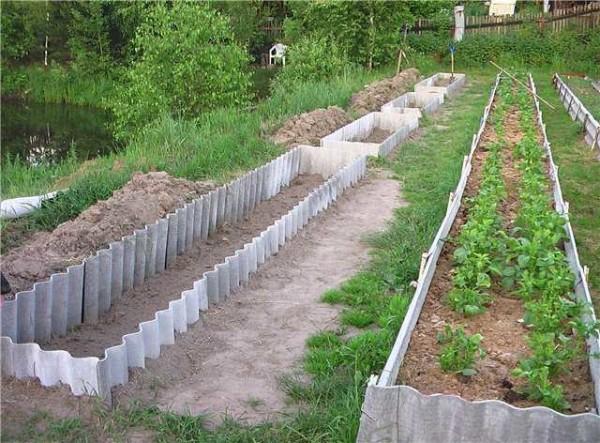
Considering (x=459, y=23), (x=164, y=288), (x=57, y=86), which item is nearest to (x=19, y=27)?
(x=57, y=86)

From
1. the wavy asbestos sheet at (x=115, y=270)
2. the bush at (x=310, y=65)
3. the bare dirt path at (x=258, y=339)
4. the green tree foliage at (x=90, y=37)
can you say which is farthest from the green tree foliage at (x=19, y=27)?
the bare dirt path at (x=258, y=339)

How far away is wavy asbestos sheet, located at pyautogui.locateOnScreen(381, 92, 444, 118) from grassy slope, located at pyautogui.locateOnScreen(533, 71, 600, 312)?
7.71 ft

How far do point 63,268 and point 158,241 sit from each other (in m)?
0.87

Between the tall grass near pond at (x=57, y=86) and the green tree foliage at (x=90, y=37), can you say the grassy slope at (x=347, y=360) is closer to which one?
the tall grass near pond at (x=57, y=86)

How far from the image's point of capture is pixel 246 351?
16.7ft

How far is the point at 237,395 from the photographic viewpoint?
4.51 metres

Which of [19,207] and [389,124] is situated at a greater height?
[389,124]

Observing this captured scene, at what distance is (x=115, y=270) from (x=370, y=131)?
8386 mm

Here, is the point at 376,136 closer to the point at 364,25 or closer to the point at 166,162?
the point at 166,162

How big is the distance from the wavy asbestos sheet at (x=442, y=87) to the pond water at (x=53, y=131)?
8.01m

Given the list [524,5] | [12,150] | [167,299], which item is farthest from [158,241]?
[524,5]

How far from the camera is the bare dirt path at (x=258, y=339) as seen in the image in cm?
445

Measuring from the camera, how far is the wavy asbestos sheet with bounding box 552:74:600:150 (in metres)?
12.0

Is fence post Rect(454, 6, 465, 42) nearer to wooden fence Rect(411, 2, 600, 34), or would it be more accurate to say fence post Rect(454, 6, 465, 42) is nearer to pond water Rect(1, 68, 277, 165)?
wooden fence Rect(411, 2, 600, 34)
